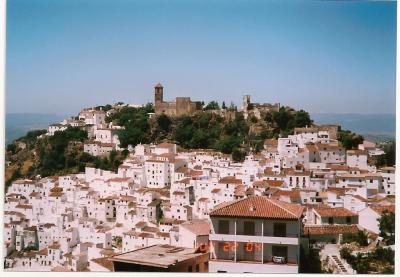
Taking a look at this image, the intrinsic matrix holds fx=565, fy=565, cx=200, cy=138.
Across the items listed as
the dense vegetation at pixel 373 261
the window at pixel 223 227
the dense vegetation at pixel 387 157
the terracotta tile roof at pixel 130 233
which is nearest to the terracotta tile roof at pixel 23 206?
the terracotta tile roof at pixel 130 233

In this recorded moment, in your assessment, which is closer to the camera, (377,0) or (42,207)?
(377,0)

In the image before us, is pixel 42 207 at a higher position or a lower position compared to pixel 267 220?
lower

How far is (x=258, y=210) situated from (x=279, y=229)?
364 mm

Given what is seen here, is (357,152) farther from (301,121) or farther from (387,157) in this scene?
(387,157)

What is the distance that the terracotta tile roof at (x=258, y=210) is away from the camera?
7273 millimetres

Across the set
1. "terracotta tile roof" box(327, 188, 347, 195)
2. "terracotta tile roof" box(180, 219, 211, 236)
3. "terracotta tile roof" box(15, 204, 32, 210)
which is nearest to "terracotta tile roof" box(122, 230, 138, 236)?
"terracotta tile roof" box(180, 219, 211, 236)

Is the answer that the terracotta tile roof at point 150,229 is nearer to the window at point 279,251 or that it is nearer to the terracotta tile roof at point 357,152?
the window at point 279,251

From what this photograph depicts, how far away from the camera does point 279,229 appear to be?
7289 mm

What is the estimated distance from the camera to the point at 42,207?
14500mm

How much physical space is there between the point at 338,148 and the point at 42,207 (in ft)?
25.7

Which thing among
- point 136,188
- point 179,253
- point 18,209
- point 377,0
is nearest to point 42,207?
point 18,209

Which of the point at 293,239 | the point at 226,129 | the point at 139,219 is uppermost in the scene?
the point at 226,129

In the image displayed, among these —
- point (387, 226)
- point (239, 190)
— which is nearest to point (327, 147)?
point (239, 190)

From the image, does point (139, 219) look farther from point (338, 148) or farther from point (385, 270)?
point (385, 270)
